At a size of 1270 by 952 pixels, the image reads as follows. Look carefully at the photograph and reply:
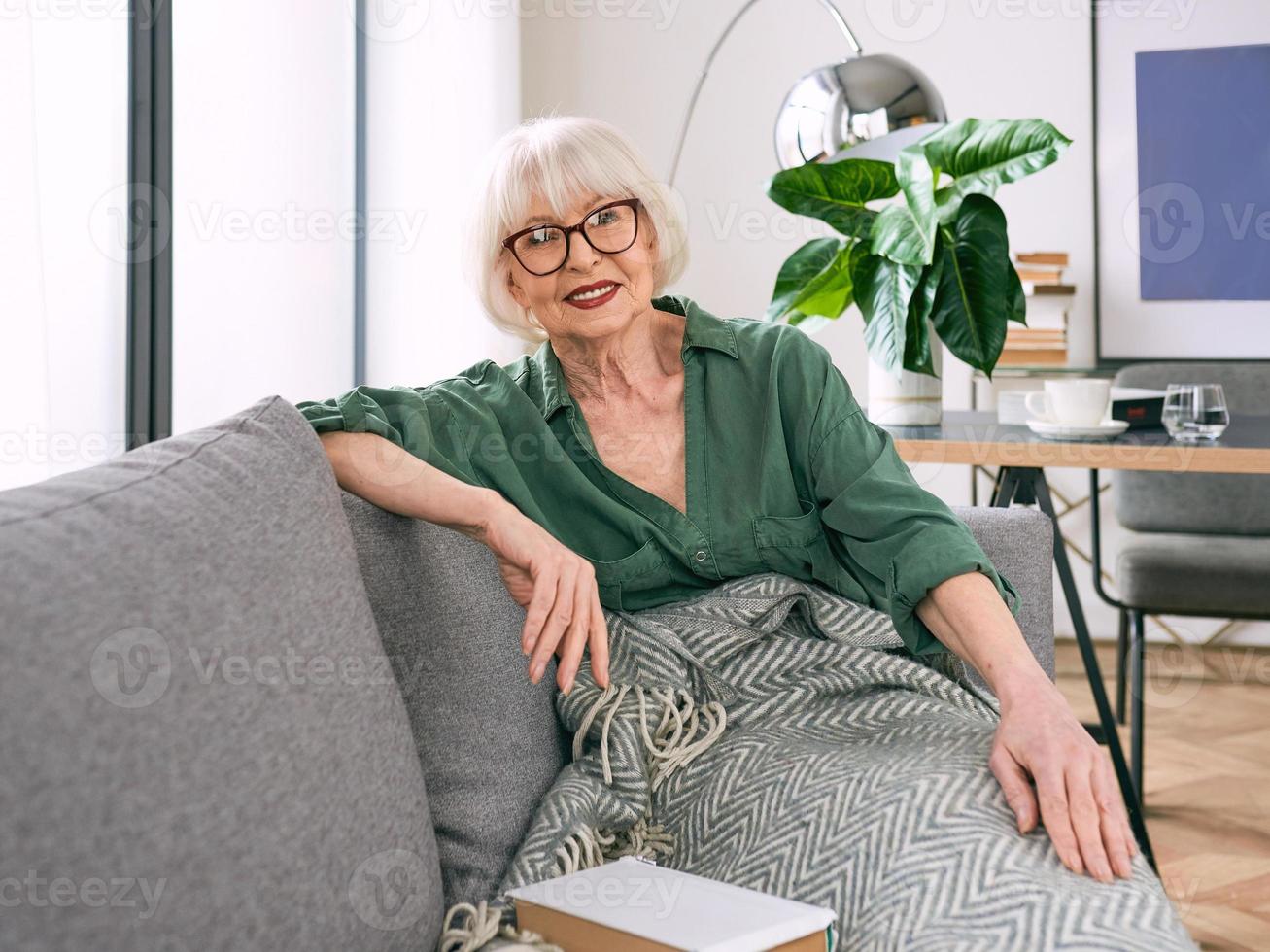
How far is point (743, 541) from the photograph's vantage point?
1395 millimetres

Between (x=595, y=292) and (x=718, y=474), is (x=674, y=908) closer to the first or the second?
(x=718, y=474)

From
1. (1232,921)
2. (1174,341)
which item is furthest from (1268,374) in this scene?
(1232,921)

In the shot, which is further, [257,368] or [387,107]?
[387,107]

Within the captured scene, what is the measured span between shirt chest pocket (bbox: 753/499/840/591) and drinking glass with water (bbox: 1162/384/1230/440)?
0.92 m

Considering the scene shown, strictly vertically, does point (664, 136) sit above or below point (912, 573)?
above

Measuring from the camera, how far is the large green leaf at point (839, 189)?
7.72ft

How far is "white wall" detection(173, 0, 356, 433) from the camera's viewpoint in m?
2.50

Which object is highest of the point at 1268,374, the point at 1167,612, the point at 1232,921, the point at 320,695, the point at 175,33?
the point at 175,33

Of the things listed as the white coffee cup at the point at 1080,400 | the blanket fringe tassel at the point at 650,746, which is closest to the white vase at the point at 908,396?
the white coffee cup at the point at 1080,400

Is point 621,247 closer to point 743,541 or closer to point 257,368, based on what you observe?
point 743,541

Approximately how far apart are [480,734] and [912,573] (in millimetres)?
454

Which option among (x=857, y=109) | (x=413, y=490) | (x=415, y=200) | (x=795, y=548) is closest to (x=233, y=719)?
(x=413, y=490)

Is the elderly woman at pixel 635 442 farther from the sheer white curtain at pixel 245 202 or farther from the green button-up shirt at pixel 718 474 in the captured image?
the sheer white curtain at pixel 245 202

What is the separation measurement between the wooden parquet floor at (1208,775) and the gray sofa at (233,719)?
4.59ft
